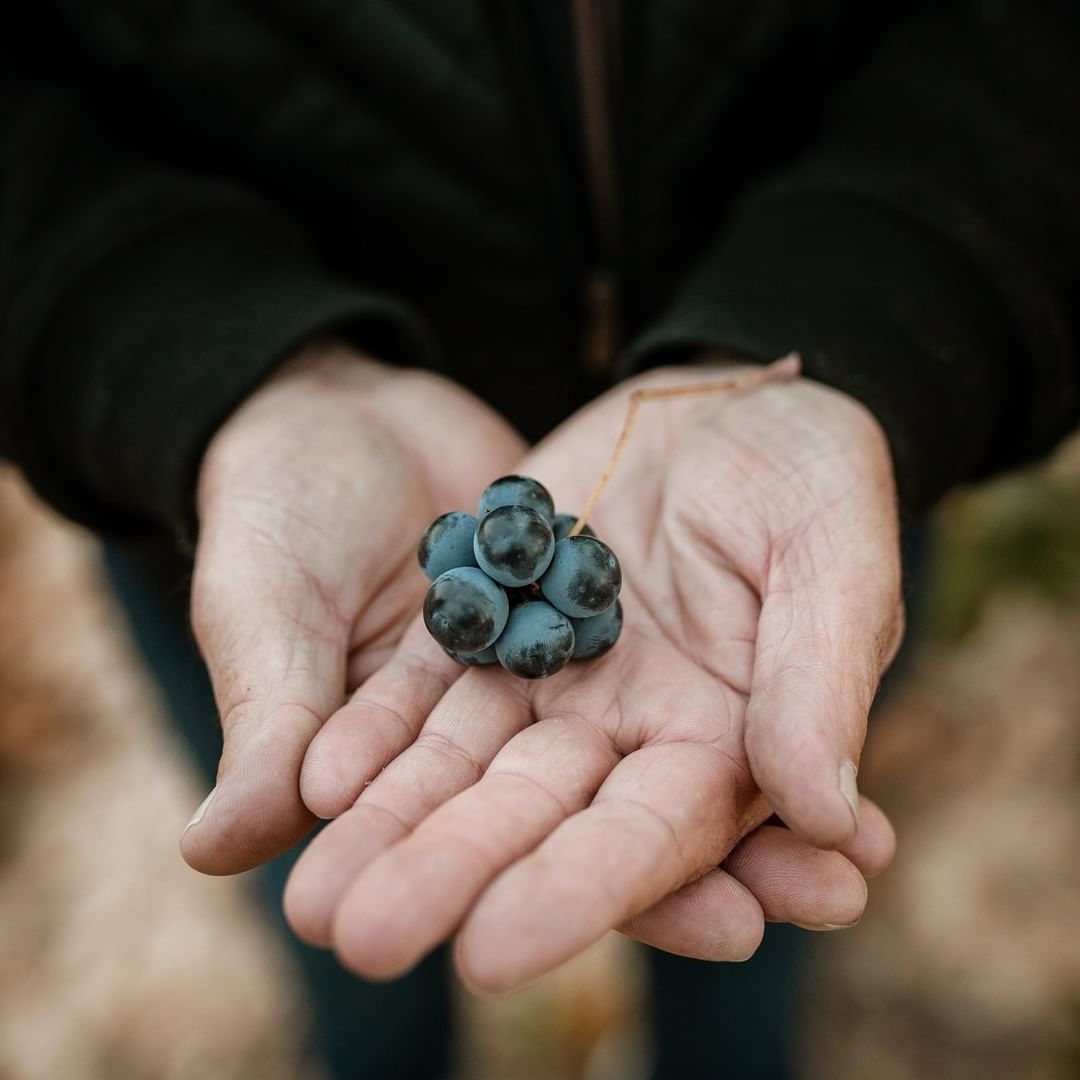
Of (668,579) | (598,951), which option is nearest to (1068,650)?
(598,951)

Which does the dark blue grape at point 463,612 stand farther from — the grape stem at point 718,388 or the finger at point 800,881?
the finger at point 800,881

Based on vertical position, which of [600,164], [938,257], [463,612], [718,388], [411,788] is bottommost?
[411,788]

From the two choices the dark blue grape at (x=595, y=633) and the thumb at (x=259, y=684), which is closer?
the thumb at (x=259, y=684)

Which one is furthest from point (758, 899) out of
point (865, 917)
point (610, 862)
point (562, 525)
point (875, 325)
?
point (865, 917)

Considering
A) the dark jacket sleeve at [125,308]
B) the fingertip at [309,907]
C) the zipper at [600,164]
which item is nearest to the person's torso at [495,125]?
the zipper at [600,164]

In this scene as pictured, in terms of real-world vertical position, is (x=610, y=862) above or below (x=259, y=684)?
above

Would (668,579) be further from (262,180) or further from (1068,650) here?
(1068,650)

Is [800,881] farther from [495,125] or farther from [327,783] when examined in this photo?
[495,125]

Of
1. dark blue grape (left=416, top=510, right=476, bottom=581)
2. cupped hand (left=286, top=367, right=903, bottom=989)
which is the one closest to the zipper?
cupped hand (left=286, top=367, right=903, bottom=989)
